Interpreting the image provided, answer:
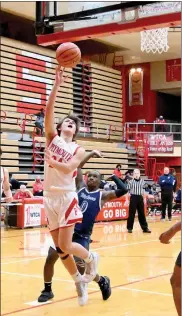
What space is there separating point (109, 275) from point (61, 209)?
2.33m

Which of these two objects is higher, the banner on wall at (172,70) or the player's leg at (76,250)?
the banner on wall at (172,70)

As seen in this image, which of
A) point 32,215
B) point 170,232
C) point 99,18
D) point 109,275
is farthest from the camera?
point 32,215

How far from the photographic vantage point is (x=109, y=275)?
6.90 meters

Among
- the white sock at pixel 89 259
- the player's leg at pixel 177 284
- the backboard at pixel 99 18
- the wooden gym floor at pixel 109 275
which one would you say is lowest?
the wooden gym floor at pixel 109 275

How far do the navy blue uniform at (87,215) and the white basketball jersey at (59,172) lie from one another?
27.1 inches

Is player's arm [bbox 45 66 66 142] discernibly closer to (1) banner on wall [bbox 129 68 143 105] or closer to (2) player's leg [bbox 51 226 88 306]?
(2) player's leg [bbox 51 226 88 306]

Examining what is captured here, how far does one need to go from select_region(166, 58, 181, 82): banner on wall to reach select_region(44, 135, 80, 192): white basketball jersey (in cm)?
2342

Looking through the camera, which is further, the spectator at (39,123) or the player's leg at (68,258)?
the spectator at (39,123)

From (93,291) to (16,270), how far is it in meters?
1.85

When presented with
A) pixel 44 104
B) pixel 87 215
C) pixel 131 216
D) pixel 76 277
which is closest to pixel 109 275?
pixel 87 215

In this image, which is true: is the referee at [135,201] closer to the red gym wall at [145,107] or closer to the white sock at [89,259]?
the white sock at [89,259]

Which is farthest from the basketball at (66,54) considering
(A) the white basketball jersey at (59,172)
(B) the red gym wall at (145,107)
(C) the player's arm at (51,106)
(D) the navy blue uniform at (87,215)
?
(B) the red gym wall at (145,107)

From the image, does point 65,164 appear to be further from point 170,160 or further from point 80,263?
point 170,160

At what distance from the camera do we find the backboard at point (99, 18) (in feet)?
27.4
